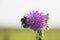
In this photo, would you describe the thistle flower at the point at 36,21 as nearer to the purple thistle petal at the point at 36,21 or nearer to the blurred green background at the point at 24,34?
the purple thistle petal at the point at 36,21

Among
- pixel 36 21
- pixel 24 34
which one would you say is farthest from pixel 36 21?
pixel 24 34

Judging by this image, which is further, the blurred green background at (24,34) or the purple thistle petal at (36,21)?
the blurred green background at (24,34)

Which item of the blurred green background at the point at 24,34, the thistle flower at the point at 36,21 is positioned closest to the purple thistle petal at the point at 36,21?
the thistle flower at the point at 36,21

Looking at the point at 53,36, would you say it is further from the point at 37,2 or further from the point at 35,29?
the point at 35,29

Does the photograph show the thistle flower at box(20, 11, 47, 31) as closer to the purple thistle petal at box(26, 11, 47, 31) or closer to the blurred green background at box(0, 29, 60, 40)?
the purple thistle petal at box(26, 11, 47, 31)

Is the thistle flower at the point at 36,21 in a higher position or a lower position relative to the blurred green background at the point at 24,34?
higher

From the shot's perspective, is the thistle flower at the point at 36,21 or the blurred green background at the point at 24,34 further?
the blurred green background at the point at 24,34

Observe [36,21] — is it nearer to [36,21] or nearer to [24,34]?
[36,21]

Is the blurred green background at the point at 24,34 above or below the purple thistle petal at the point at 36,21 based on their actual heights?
below

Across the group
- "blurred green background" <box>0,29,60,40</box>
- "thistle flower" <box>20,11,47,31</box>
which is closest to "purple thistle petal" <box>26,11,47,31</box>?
"thistle flower" <box>20,11,47,31</box>
